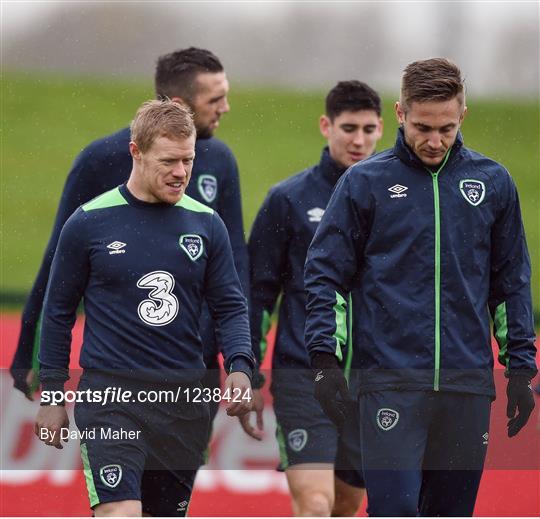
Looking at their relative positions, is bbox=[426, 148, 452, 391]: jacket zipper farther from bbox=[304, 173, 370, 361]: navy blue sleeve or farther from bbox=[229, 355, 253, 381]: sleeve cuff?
bbox=[229, 355, 253, 381]: sleeve cuff

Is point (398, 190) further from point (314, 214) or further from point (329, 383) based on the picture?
point (314, 214)

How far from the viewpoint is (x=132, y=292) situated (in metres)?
4.34

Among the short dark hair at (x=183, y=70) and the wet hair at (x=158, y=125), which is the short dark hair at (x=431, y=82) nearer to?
the wet hair at (x=158, y=125)

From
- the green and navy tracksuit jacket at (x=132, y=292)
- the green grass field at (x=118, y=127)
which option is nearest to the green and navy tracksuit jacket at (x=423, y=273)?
the green and navy tracksuit jacket at (x=132, y=292)

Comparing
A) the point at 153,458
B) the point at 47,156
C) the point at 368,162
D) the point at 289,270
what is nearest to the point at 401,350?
the point at 368,162

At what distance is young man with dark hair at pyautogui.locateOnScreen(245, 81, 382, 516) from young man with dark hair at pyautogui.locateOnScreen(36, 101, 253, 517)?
3.93ft

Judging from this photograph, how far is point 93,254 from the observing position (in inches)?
172

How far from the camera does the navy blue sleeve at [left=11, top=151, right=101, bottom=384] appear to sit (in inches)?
201

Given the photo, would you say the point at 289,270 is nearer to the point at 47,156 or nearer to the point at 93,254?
the point at 93,254

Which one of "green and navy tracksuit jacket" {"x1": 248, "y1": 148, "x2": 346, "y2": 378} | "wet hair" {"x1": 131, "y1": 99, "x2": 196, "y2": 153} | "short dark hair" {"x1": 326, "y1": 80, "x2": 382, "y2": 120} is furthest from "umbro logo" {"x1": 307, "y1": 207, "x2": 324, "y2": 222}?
"wet hair" {"x1": 131, "y1": 99, "x2": 196, "y2": 153}

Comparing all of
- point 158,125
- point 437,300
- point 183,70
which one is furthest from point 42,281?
point 437,300

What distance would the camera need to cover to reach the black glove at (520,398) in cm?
422

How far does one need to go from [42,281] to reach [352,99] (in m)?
1.60

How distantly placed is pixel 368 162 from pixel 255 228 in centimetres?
152
